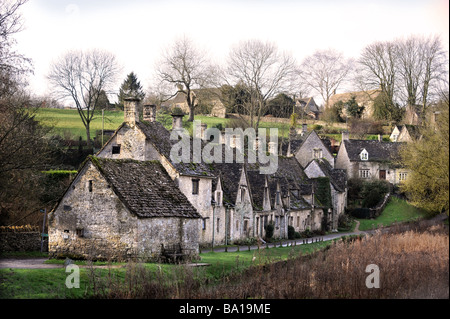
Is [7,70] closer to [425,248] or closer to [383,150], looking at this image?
[425,248]

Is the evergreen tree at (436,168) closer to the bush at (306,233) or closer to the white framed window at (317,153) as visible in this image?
the bush at (306,233)

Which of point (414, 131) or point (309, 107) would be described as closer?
point (414, 131)

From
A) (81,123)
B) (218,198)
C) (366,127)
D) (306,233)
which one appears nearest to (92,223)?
(218,198)

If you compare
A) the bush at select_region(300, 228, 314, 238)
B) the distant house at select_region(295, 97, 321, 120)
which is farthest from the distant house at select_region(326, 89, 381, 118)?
the bush at select_region(300, 228, 314, 238)

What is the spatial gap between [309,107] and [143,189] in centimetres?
10230

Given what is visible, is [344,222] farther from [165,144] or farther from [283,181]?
[165,144]

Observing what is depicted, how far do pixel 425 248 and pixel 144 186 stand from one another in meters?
16.0

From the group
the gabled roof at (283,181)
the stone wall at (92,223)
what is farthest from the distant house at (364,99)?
the stone wall at (92,223)

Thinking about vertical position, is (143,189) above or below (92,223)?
above

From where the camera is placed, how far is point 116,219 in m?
28.9

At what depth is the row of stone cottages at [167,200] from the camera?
2908 centimetres

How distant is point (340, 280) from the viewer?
2281 cm

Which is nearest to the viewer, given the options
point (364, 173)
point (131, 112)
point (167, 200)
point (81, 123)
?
point (167, 200)

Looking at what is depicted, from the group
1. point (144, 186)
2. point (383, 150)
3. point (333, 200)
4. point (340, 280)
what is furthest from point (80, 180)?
point (383, 150)
